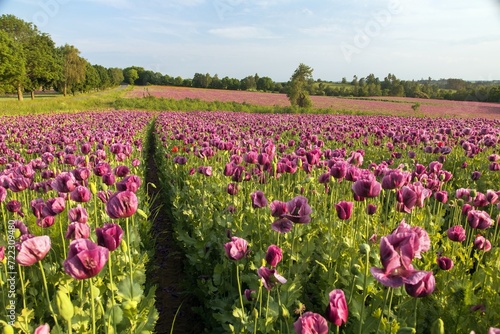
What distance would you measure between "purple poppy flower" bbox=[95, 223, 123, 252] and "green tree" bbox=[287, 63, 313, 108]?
3393cm

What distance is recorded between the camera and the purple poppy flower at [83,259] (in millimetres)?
1506

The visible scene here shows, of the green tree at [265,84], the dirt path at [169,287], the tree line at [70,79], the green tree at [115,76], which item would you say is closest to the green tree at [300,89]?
the tree line at [70,79]

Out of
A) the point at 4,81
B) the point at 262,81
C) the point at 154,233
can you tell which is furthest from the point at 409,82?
the point at 154,233

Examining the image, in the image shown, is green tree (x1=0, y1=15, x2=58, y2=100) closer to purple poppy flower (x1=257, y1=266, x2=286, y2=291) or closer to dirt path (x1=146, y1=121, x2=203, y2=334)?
dirt path (x1=146, y1=121, x2=203, y2=334)

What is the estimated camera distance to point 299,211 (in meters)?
2.31

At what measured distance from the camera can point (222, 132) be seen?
9.09 meters

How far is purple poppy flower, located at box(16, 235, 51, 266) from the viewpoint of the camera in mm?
1766

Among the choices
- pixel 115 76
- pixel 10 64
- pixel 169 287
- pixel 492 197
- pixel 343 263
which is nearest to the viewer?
pixel 343 263

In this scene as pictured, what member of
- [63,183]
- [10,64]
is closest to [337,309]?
[63,183]

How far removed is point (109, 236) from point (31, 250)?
362 millimetres

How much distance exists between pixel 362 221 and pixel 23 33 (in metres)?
77.5

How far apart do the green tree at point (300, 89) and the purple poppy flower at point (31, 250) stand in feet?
112

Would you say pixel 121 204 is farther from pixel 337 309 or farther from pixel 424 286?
pixel 424 286

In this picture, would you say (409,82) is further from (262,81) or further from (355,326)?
(355,326)
